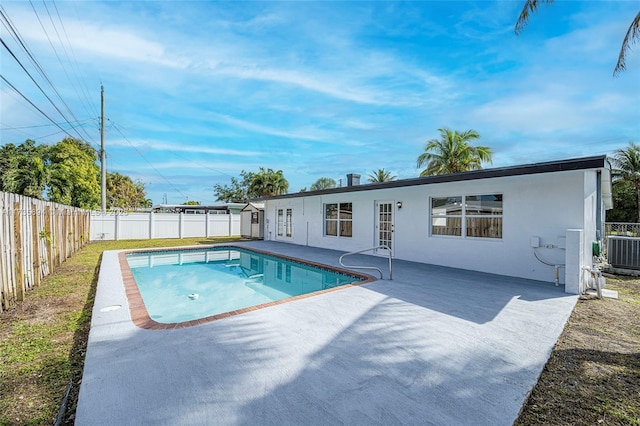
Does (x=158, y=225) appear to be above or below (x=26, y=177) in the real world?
below

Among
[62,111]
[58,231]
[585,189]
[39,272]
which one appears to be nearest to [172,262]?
[58,231]

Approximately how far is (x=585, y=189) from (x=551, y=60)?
20.8ft

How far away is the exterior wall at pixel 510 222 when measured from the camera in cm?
705

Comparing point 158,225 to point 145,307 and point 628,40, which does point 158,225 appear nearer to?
point 145,307

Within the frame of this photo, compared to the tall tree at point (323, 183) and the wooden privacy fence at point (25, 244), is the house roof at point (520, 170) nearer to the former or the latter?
the wooden privacy fence at point (25, 244)

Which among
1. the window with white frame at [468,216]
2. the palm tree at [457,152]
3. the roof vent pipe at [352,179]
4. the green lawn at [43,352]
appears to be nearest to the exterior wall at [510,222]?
the window with white frame at [468,216]

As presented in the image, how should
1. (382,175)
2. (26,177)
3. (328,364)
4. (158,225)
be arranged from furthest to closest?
(382,175), (158,225), (26,177), (328,364)

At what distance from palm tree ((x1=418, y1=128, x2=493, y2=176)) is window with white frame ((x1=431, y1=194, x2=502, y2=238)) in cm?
1415

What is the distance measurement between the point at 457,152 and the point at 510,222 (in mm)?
16035

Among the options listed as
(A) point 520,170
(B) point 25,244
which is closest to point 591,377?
(A) point 520,170

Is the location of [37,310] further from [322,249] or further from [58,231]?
[322,249]

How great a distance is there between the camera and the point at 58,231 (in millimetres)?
9125

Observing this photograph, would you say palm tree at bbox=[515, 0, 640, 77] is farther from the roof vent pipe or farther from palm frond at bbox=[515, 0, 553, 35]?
the roof vent pipe

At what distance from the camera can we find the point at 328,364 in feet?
10.6
